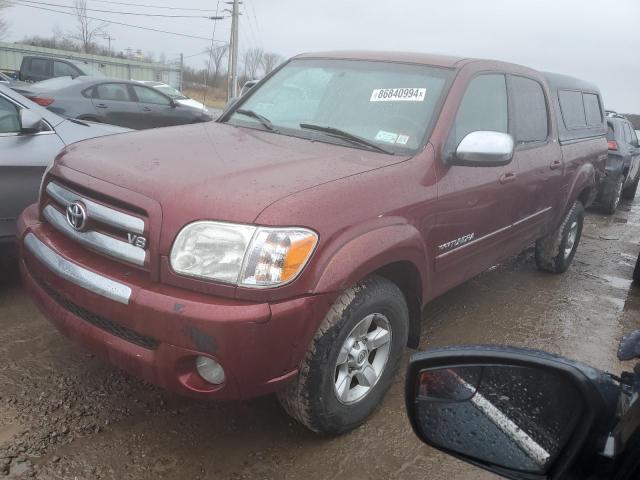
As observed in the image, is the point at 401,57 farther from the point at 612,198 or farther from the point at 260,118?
the point at 612,198

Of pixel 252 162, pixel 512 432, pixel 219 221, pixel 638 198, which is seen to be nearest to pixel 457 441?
pixel 512 432

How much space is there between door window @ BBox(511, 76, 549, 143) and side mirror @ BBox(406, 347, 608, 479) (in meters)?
3.06

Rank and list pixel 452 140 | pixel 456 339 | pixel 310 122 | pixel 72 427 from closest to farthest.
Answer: pixel 72 427
pixel 452 140
pixel 310 122
pixel 456 339

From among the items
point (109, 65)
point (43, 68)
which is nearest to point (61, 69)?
point (43, 68)

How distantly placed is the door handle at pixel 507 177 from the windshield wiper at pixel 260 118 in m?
1.46

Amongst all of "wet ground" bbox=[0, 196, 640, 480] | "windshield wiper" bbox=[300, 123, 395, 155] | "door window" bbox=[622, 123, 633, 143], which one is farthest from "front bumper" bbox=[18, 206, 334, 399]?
"door window" bbox=[622, 123, 633, 143]

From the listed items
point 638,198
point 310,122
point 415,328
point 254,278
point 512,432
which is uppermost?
point 310,122

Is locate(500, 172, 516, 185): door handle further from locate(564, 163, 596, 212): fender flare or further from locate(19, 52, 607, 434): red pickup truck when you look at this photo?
locate(564, 163, 596, 212): fender flare

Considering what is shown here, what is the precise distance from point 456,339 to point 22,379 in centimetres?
273

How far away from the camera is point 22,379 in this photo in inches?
A: 115

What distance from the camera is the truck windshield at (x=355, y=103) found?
3.09 meters

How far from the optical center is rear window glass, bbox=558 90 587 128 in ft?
16.7

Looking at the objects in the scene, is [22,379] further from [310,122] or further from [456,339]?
[456,339]

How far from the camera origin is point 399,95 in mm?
3242
